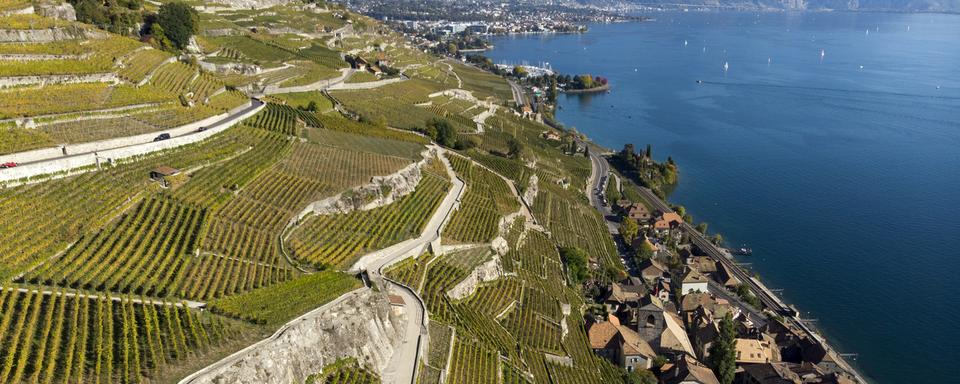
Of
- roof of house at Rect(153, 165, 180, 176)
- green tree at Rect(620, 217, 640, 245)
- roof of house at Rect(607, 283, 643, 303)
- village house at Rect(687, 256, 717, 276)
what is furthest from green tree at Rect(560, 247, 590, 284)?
roof of house at Rect(153, 165, 180, 176)

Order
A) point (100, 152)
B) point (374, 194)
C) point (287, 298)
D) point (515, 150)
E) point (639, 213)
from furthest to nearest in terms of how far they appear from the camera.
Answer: point (515, 150)
point (639, 213)
point (374, 194)
point (100, 152)
point (287, 298)

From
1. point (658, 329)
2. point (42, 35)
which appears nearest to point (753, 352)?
point (658, 329)

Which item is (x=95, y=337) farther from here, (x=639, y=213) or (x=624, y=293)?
(x=639, y=213)

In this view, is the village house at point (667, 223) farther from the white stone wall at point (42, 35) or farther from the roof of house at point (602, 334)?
the white stone wall at point (42, 35)

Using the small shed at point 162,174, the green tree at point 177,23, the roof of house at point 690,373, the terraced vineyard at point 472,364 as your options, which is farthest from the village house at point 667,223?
the green tree at point 177,23

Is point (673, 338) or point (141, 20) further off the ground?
point (141, 20)

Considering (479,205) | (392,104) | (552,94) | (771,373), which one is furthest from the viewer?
(552,94)
